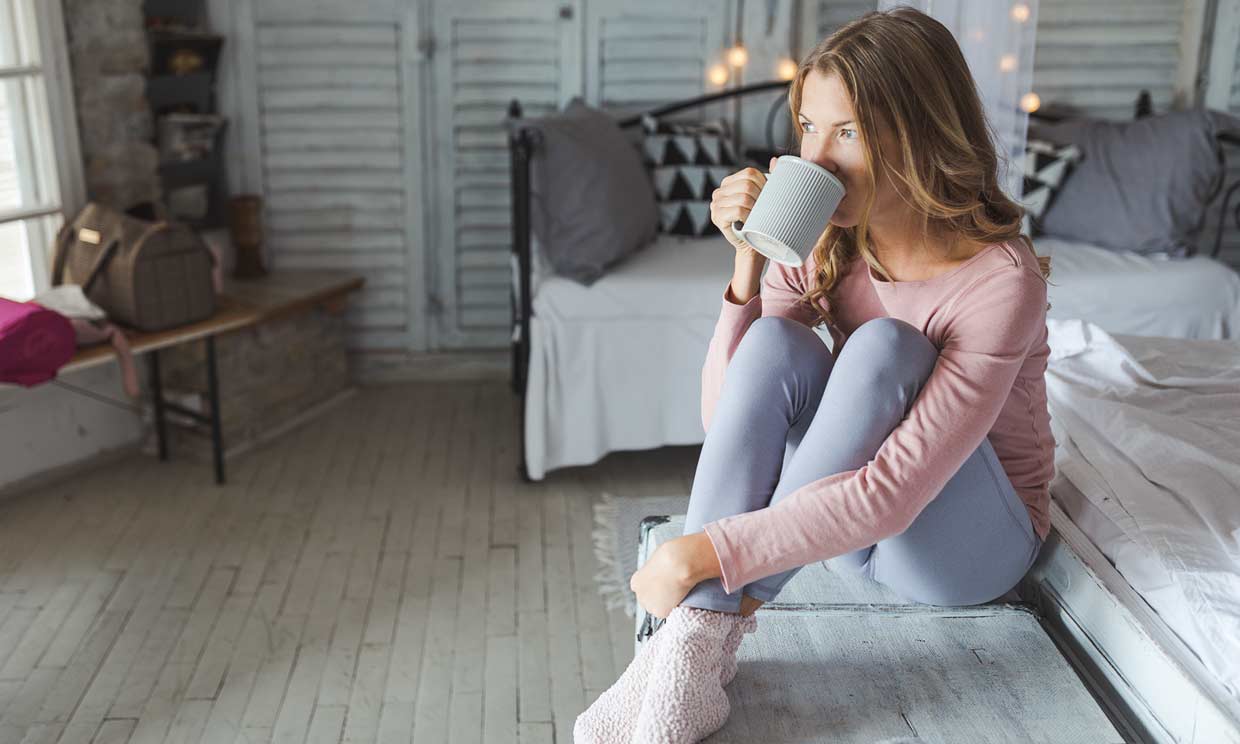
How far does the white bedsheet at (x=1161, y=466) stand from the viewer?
1.26 m

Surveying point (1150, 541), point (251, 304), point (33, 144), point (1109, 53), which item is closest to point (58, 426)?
point (251, 304)

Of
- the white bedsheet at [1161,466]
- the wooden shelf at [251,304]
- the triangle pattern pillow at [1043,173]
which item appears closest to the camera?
the white bedsheet at [1161,466]

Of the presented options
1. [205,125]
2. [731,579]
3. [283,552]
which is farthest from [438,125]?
[731,579]

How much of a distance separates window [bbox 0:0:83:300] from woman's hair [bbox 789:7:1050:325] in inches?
81.5

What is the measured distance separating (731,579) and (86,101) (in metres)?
2.33

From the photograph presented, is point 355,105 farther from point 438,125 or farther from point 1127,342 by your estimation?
point 1127,342

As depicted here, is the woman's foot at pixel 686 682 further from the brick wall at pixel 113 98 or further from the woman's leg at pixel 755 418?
the brick wall at pixel 113 98

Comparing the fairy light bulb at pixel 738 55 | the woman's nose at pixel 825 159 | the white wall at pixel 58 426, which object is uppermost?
the fairy light bulb at pixel 738 55

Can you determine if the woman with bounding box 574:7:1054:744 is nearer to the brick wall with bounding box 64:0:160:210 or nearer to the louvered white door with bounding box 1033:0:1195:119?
the brick wall with bounding box 64:0:160:210

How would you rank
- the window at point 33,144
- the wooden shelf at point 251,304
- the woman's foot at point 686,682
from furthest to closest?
the window at point 33,144
the wooden shelf at point 251,304
the woman's foot at point 686,682

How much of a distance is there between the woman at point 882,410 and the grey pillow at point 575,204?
1.36 meters

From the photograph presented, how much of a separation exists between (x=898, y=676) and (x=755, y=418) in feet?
1.12

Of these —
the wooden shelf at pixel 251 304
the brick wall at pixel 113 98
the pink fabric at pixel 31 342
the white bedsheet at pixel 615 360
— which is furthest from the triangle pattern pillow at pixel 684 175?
the pink fabric at pixel 31 342

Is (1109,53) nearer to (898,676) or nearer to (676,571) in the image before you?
(898,676)
